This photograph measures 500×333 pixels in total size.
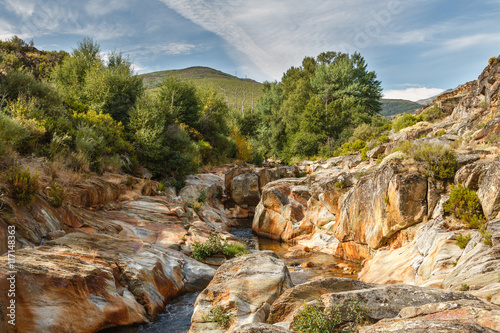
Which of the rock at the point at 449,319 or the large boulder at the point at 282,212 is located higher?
the rock at the point at 449,319

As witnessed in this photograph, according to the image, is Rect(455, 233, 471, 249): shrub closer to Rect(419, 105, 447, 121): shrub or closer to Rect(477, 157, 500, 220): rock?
Rect(477, 157, 500, 220): rock

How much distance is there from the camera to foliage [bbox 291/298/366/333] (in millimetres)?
4250

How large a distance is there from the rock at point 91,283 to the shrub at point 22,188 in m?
1.64

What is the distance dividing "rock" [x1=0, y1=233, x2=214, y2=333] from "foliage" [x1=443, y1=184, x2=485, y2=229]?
874 centimetres

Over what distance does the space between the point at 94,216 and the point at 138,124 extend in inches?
528

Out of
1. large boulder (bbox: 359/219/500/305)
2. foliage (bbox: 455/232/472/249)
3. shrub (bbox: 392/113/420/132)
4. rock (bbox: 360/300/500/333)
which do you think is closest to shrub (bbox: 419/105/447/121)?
shrub (bbox: 392/113/420/132)

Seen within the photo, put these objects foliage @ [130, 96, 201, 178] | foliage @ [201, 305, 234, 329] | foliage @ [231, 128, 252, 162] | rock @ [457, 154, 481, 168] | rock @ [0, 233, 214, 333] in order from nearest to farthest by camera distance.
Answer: rock @ [0, 233, 214, 333], foliage @ [201, 305, 234, 329], rock @ [457, 154, 481, 168], foliage @ [130, 96, 201, 178], foliage @ [231, 128, 252, 162]

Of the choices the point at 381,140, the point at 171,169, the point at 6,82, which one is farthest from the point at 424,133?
the point at 6,82

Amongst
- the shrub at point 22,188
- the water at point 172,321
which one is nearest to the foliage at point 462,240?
the water at point 172,321

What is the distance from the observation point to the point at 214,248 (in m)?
12.2

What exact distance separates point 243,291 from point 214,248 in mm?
5504

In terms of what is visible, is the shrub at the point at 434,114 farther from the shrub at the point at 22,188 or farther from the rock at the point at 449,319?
the shrub at the point at 22,188

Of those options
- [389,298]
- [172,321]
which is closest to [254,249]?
[172,321]

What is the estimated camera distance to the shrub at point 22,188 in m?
8.33
